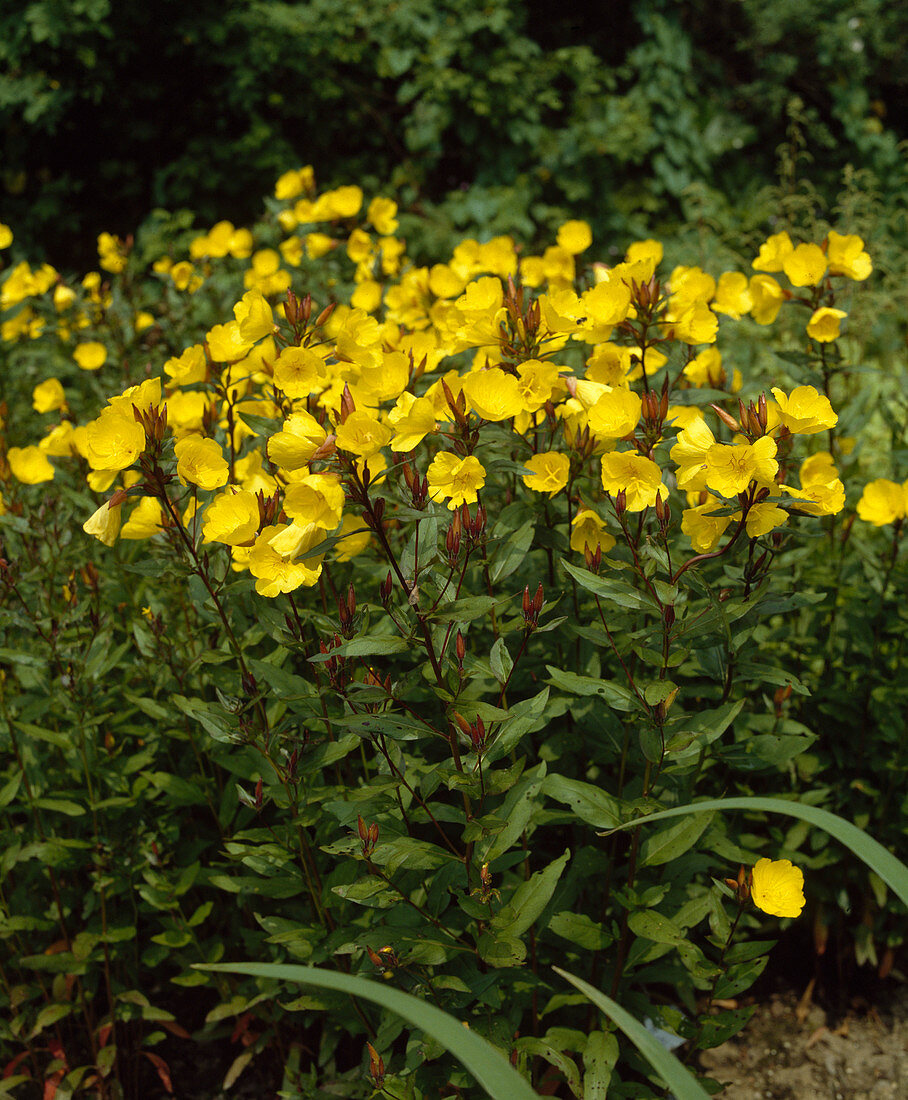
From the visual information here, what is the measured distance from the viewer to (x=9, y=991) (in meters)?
1.94

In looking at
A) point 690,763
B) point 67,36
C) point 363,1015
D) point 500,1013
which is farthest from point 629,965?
point 67,36

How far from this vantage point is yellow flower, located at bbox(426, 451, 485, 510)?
1.41m

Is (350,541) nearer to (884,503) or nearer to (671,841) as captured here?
(671,841)

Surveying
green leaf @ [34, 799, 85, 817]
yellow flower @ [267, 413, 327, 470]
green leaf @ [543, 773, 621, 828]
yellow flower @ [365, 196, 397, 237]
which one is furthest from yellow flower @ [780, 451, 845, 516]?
yellow flower @ [365, 196, 397, 237]

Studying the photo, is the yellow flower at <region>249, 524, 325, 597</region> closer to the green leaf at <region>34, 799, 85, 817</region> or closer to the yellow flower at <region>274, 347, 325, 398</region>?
the yellow flower at <region>274, 347, 325, 398</region>

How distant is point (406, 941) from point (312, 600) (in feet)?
2.47

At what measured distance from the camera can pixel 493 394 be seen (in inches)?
57.3

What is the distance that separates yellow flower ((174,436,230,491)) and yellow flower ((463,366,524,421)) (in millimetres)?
439

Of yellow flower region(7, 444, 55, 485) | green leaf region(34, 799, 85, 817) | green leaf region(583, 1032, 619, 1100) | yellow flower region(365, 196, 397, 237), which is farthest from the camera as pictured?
yellow flower region(365, 196, 397, 237)

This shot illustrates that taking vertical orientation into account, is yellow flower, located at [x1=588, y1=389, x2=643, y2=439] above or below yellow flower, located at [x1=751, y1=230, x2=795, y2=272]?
below

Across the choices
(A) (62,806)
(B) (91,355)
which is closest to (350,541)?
(A) (62,806)

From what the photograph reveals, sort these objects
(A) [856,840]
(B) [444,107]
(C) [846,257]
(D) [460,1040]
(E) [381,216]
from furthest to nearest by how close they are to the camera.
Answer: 1. (B) [444,107]
2. (E) [381,216]
3. (C) [846,257]
4. (A) [856,840]
5. (D) [460,1040]

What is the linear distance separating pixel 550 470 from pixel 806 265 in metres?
0.84

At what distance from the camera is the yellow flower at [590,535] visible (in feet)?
5.11
